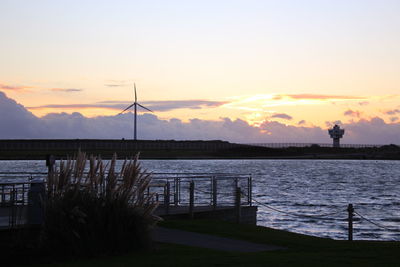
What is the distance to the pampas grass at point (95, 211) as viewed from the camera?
13828mm

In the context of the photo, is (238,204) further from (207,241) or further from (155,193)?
(155,193)

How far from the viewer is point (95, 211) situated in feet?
46.0

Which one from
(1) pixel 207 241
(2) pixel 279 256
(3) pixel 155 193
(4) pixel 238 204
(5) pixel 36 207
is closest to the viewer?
(2) pixel 279 256

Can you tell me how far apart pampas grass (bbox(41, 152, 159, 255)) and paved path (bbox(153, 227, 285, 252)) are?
144cm

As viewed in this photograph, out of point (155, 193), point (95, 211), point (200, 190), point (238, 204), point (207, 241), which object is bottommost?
point (207, 241)

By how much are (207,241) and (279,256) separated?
3.19 metres

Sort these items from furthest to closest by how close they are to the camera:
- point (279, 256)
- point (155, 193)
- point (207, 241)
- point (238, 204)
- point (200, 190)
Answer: point (200, 190) → point (238, 204) → point (207, 241) → point (155, 193) → point (279, 256)

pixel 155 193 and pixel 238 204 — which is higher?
pixel 155 193

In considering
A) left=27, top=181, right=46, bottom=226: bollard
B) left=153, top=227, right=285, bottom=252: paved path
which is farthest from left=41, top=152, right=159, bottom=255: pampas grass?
left=153, top=227, right=285, bottom=252: paved path

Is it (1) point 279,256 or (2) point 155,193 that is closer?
(1) point 279,256

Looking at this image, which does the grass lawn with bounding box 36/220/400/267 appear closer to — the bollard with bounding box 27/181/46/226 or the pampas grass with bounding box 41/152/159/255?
the pampas grass with bounding box 41/152/159/255

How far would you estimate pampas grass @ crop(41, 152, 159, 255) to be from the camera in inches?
544

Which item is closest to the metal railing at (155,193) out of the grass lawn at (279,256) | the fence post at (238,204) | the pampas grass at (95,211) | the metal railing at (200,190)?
the metal railing at (200,190)

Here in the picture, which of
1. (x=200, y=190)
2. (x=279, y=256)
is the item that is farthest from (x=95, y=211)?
(x=200, y=190)
